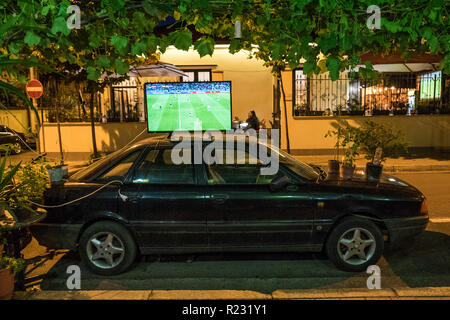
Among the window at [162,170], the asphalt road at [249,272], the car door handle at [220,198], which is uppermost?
the window at [162,170]

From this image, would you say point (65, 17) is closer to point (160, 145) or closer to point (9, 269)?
point (160, 145)

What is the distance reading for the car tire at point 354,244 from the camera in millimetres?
4504

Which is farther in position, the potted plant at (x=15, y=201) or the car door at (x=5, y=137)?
the car door at (x=5, y=137)

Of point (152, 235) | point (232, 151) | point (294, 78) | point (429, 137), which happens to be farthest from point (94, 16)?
point (429, 137)

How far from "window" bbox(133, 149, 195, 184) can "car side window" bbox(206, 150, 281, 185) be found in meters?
0.27

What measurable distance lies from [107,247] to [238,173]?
1.80 metres

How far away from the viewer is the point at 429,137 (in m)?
14.6

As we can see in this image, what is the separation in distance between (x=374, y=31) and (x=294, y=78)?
10.9m

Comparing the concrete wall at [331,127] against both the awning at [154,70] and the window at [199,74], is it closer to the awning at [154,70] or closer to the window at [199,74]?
the window at [199,74]

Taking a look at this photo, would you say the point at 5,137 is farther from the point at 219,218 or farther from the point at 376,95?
the point at 219,218

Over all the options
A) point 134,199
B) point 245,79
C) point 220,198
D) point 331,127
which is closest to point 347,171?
point 220,198

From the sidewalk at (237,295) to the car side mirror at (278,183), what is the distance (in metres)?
1.16

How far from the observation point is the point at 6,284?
3.53 metres

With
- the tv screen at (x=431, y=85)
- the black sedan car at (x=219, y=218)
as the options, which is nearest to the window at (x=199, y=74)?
the tv screen at (x=431, y=85)
